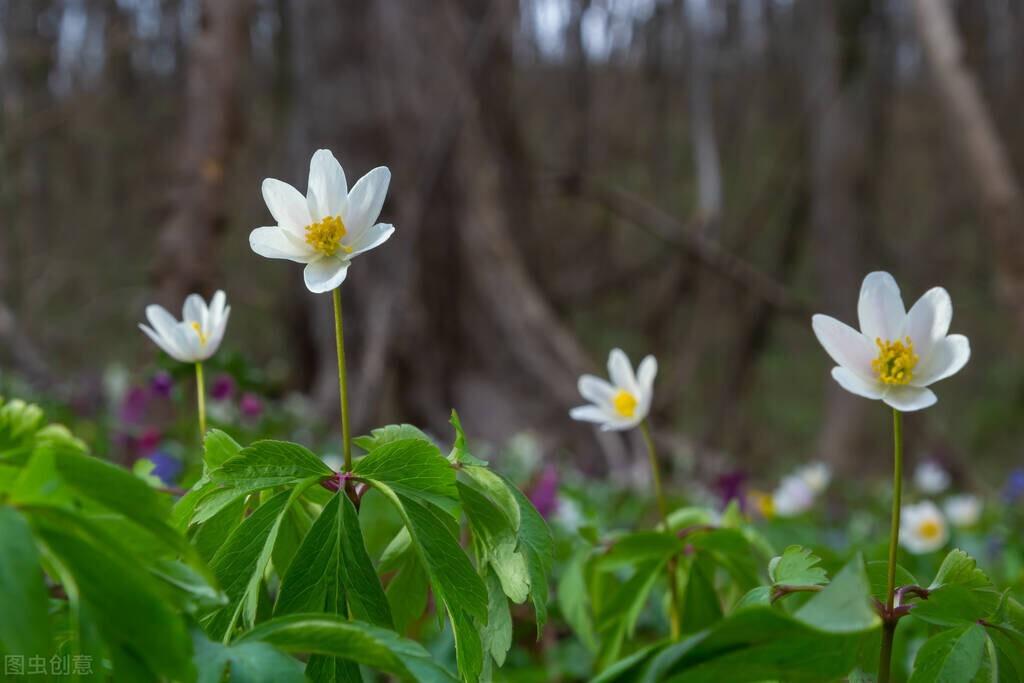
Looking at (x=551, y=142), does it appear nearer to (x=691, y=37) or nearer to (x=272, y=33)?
(x=691, y=37)

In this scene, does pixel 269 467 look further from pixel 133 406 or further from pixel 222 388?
pixel 133 406

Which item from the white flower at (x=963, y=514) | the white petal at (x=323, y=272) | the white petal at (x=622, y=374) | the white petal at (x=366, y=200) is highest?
the white petal at (x=366, y=200)

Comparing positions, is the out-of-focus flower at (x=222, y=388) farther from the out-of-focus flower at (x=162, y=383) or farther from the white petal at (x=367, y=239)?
the white petal at (x=367, y=239)

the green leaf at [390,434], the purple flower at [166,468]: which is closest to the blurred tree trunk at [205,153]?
the purple flower at [166,468]

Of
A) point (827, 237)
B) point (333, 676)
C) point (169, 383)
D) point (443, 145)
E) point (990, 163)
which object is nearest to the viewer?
point (333, 676)

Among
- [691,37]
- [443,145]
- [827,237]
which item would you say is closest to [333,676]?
[443,145]

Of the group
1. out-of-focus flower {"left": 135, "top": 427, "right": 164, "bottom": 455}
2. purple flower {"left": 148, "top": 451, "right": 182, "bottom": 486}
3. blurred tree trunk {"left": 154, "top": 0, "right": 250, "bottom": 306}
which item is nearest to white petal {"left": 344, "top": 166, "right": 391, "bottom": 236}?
purple flower {"left": 148, "top": 451, "right": 182, "bottom": 486}
